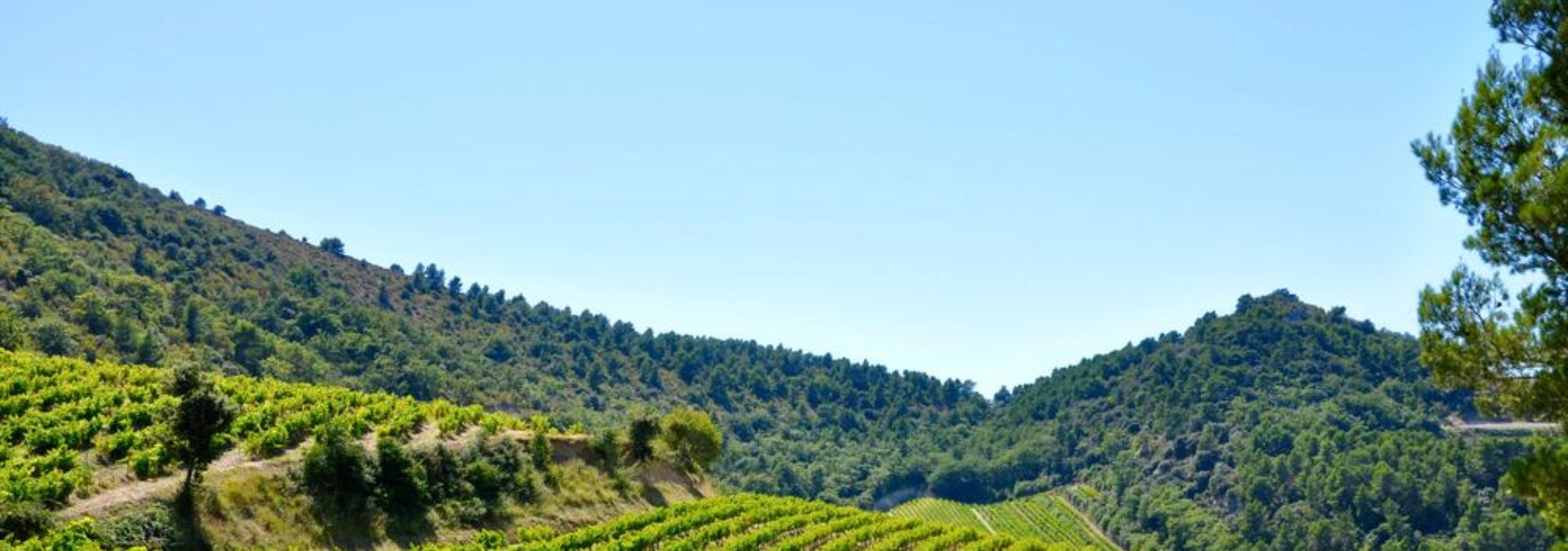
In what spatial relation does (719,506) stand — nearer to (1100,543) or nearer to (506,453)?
(506,453)

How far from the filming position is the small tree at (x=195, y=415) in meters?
26.5

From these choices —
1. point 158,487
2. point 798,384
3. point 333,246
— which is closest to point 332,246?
point 333,246

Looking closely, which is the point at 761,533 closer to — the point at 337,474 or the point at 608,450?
the point at 608,450

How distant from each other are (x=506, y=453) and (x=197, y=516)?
1379 centimetres

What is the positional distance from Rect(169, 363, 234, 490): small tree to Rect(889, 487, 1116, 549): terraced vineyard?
9540 cm

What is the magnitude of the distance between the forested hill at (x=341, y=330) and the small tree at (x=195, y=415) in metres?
35.1

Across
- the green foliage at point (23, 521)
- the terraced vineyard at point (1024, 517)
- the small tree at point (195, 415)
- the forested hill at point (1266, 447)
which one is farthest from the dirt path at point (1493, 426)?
the green foliage at point (23, 521)

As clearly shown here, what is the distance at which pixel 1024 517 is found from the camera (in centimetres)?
13300

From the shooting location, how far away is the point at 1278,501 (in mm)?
123500

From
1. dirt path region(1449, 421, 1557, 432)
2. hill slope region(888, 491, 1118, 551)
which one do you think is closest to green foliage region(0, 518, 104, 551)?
hill slope region(888, 491, 1118, 551)

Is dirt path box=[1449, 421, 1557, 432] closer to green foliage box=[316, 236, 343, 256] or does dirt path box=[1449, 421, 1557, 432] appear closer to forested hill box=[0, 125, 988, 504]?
forested hill box=[0, 125, 988, 504]

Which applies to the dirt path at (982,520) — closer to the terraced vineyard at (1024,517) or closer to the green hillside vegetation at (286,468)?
the terraced vineyard at (1024,517)

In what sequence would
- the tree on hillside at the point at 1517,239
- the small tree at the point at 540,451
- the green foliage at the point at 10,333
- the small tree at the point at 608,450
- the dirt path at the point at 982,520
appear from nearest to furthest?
the tree on hillside at the point at 1517,239 → the small tree at the point at 540,451 → the small tree at the point at 608,450 → the green foliage at the point at 10,333 → the dirt path at the point at 982,520

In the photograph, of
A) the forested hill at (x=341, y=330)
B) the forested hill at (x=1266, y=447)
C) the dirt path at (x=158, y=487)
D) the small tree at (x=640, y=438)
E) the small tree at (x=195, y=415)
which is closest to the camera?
the dirt path at (x=158, y=487)
